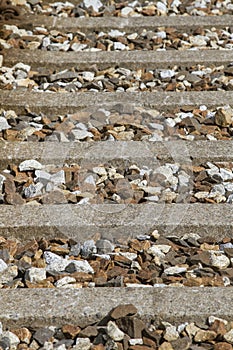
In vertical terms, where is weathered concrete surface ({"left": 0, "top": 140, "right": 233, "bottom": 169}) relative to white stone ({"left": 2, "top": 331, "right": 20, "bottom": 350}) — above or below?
above

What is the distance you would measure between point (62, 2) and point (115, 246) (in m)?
2.38

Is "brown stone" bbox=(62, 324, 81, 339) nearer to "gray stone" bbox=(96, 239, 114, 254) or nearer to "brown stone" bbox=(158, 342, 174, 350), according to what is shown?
"brown stone" bbox=(158, 342, 174, 350)

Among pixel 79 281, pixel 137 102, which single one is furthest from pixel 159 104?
pixel 79 281

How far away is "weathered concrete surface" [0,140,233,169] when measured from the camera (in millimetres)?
3357

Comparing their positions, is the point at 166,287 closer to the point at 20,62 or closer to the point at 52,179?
the point at 52,179

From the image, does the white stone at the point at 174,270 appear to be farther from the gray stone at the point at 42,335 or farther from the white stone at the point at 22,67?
the white stone at the point at 22,67

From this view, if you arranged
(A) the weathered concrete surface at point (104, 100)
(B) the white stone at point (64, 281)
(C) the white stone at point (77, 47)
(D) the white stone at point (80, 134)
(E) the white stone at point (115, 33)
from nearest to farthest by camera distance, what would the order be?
1. (B) the white stone at point (64, 281)
2. (D) the white stone at point (80, 134)
3. (A) the weathered concrete surface at point (104, 100)
4. (C) the white stone at point (77, 47)
5. (E) the white stone at point (115, 33)

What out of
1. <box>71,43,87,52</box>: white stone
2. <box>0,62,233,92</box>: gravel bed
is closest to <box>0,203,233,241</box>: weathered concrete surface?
<box>0,62,233,92</box>: gravel bed

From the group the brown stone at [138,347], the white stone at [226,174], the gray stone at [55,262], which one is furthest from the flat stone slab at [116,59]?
the brown stone at [138,347]

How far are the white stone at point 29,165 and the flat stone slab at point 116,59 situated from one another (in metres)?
0.91

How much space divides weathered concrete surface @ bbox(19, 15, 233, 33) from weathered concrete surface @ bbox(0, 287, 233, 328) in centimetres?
224

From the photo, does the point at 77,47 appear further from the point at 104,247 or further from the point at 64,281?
the point at 64,281

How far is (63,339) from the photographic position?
2459 millimetres

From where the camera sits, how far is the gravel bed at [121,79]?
12.9 ft
